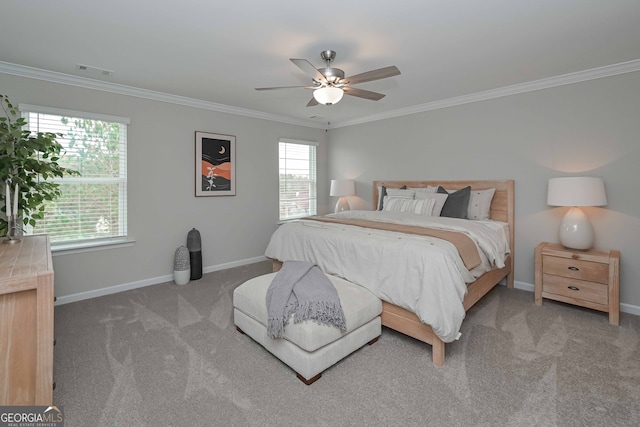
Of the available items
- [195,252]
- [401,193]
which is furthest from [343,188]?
[195,252]

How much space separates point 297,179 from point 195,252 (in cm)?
219

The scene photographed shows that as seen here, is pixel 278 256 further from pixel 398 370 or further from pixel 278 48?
pixel 278 48

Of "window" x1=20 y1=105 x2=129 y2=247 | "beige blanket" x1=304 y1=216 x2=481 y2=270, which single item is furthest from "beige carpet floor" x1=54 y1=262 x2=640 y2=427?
"window" x1=20 y1=105 x2=129 y2=247

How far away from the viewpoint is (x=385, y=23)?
222 centimetres

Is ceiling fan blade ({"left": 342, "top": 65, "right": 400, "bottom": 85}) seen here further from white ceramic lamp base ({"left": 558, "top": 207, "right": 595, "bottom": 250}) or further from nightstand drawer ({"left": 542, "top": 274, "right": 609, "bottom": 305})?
nightstand drawer ({"left": 542, "top": 274, "right": 609, "bottom": 305})

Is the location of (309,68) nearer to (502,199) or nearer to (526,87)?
A: (526,87)

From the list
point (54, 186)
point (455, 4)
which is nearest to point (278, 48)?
point (455, 4)

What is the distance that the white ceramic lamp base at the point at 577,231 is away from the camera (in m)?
2.98

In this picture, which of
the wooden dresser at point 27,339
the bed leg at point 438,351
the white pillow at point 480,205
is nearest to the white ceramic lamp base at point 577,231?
the white pillow at point 480,205

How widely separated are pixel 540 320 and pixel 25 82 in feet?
17.7

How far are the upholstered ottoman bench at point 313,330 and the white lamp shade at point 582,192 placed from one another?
209cm

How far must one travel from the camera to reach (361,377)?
2.03 metres

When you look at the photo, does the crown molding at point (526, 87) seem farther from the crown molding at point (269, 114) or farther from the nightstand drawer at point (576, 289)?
the nightstand drawer at point (576, 289)

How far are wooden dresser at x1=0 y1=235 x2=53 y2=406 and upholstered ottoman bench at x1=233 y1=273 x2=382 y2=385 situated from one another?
1.20 metres
